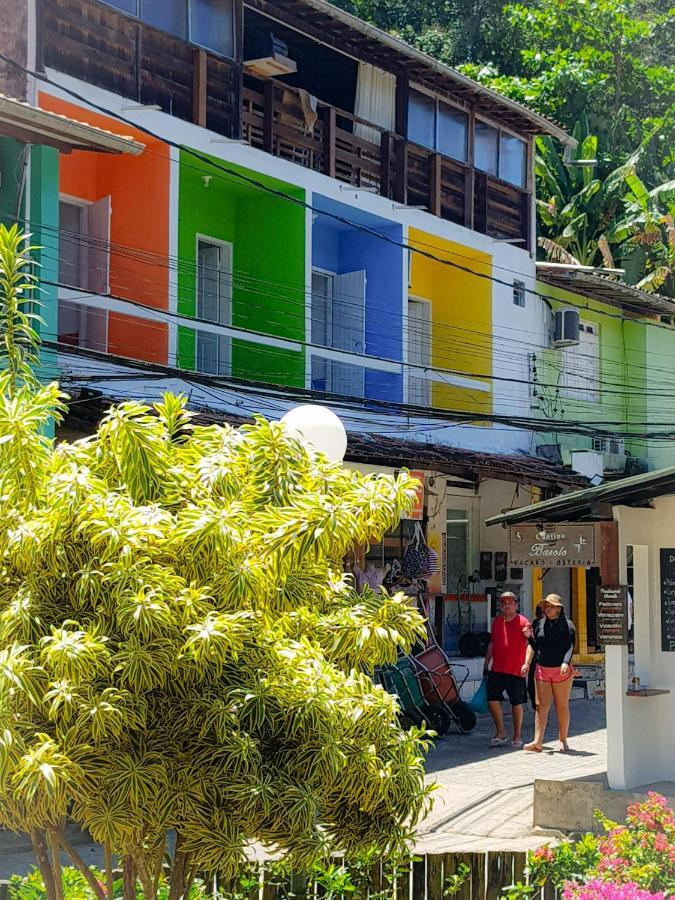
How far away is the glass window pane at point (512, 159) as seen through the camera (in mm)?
23188

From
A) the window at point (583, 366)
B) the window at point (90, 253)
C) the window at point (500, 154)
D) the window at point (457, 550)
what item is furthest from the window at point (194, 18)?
the window at point (583, 366)

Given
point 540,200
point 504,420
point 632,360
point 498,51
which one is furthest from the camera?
point 498,51

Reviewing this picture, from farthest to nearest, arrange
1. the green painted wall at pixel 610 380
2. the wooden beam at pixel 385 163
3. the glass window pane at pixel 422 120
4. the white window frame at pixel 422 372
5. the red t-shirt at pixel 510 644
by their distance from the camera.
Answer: the green painted wall at pixel 610 380
the white window frame at pixel 422 372
the glass window pane at pixel 422 120
the wooden beam at pixel 385 163
the red t-shirt at pixel 510 644

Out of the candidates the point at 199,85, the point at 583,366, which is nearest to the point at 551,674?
the point at 199,85

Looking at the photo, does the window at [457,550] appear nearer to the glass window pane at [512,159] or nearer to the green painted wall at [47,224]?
the glass window pane at [512,159]

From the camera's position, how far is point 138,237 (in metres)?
16.2

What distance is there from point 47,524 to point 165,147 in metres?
12.4

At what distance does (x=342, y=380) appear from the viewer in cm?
1995

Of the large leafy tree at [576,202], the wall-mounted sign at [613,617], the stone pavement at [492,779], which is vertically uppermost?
the large leafy tree at [576,202]

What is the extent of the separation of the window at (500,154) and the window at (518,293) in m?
1.82

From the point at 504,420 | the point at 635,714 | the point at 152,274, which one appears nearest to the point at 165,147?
the point at 152,274

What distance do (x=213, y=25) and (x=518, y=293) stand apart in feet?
27.8

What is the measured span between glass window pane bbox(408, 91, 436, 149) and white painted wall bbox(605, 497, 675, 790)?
11361mm

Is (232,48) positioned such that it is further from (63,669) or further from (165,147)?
(63,669)
